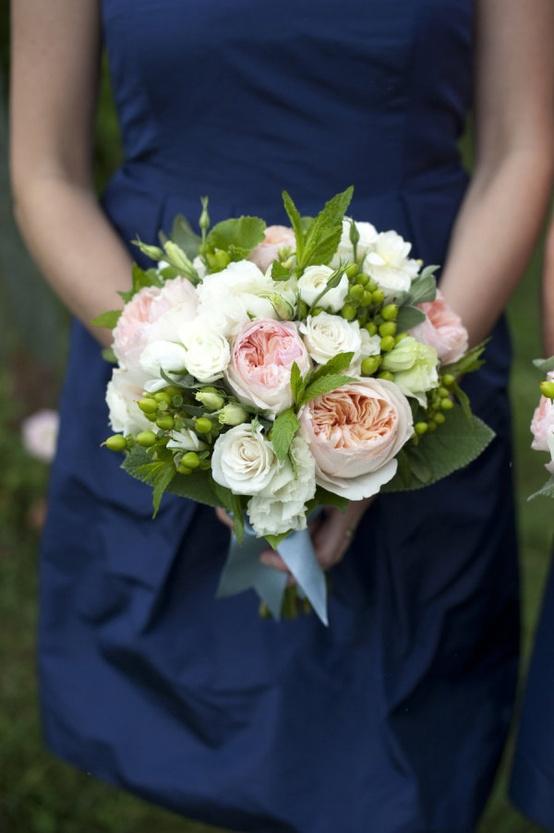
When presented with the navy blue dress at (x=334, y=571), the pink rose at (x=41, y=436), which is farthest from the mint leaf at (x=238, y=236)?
the pink rose at (x=41, y=436)

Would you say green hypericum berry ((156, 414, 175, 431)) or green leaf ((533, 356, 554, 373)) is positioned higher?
green leaf ((533, 356, 554, 373))

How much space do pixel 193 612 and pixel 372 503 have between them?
1.39 feet

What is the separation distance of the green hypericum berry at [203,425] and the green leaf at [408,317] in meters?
0.35

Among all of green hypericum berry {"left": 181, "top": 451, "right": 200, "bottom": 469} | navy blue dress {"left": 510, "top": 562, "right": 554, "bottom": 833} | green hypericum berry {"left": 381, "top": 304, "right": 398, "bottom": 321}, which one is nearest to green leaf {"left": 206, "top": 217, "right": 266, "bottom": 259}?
green hypericum berry {"left": 381, "top": 304, "right": 398, "bottom": 321}

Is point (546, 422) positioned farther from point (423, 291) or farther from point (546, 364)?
point (423, 291)

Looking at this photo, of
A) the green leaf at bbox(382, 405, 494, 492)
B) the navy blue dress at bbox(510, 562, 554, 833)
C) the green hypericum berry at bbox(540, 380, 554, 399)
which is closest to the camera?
the green hypericum berry at bbox(540, 380, 554, 399)

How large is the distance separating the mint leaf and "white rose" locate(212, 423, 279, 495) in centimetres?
30

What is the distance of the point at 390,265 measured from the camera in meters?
1.59

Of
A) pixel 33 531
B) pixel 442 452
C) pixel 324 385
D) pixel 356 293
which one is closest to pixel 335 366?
pixel 324 385

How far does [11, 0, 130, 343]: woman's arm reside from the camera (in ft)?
6.40

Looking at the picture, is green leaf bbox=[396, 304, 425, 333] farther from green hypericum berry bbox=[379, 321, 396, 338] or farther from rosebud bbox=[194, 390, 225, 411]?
rosebud bbox=[194, 390, 225, 411]

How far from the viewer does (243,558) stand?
1.90m

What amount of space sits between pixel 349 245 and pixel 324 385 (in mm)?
278

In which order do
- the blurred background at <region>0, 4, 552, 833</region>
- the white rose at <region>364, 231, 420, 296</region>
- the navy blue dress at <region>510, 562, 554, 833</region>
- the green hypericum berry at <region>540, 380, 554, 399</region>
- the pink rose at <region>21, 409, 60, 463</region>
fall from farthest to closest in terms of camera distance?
1. the pink rose at <region>21, 409, 60, 463</region>
2. the blurred background at <region>0, 4, 552, 833</region>
3. the navy blue dress at <region>510, 562, 554, 833</region>
4. the white rose at <region>364, 231, 420, 296</region>
5. the green hypericum berry at <region>540, 380, 554, 399</region>
